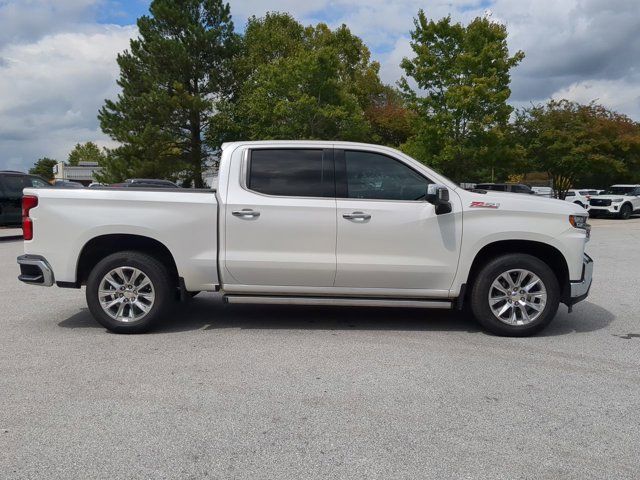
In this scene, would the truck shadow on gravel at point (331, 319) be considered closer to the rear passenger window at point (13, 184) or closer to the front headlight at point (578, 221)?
the front headlight at point (578, 221)

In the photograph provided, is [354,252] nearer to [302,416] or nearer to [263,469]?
[302,416]

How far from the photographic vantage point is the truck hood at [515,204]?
5.64m

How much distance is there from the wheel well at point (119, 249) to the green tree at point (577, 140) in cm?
3099

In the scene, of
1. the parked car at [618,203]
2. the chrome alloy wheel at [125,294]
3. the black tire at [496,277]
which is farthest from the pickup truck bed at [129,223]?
the parked car at [618,203]

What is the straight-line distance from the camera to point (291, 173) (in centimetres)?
583

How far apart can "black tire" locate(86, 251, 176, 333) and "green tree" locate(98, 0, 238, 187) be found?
2777 cm

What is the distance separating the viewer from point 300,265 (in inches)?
223

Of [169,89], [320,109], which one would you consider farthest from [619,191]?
[169,89]

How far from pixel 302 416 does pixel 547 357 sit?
2553 millimetres

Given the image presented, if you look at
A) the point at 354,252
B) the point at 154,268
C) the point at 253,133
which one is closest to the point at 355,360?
the point at 354,252

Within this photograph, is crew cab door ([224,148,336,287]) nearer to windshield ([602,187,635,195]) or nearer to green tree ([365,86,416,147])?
windshield ([602,187,635,195])

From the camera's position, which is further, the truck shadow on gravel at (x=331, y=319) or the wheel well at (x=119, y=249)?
the truck shadow on gravel at (x=331, y=319)

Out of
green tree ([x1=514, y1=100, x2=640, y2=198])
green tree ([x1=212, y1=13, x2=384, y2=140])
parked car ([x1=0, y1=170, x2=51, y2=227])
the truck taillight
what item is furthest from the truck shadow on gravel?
green tree ([x1=514, y1=100, x2=640, y2=198])

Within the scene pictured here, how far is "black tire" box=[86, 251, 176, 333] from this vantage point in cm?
569
